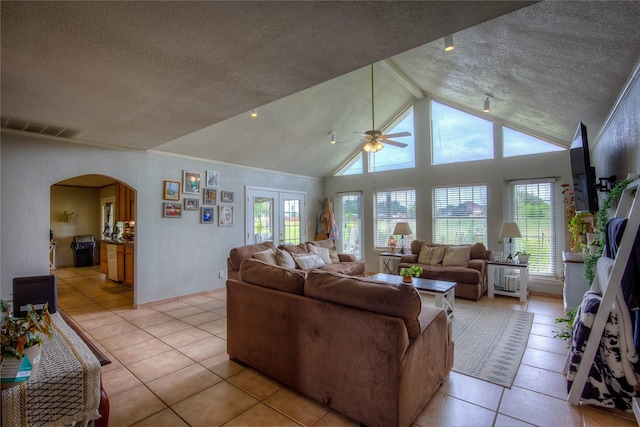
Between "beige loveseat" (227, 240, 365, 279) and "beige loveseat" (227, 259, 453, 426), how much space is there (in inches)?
87.7

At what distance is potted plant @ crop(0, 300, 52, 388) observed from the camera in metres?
1.38

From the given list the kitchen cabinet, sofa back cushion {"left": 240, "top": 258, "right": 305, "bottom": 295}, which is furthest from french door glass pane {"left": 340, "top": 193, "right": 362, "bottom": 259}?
sofa back cushion {"left": 240, "top": 258, "right": 305, "bottom": 295}

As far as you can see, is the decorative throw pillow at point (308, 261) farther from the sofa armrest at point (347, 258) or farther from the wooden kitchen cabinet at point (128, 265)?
the wooden kitchen cabinet at point (128, 265)

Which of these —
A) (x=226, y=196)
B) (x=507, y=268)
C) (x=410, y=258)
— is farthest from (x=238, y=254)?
(x=507, y=268)

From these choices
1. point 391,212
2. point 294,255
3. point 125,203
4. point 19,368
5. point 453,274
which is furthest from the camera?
point 391,212

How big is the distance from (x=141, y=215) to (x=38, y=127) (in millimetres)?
1652

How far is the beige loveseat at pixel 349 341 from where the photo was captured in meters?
1.79

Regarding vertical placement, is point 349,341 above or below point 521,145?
below

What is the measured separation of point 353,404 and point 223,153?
4.72 metres

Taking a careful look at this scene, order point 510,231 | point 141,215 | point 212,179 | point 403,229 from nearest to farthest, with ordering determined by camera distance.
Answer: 1. point 141,215
2. point 510,231
3. point 212,179
4. point 403,229

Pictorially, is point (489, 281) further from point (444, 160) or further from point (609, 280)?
point (609, 280)

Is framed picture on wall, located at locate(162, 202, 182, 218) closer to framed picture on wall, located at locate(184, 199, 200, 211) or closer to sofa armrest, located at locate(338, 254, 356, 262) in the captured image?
framed picture on wall, located at locate(184, 199, 200, 211)

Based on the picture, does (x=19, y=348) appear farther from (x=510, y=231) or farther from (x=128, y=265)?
(x=510, y=231)

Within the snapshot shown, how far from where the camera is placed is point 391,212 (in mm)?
7031
